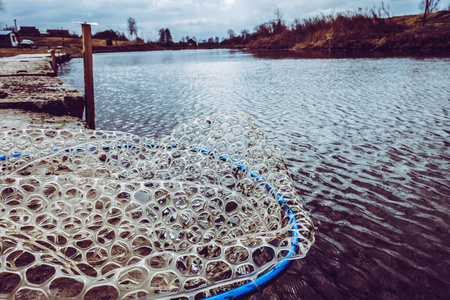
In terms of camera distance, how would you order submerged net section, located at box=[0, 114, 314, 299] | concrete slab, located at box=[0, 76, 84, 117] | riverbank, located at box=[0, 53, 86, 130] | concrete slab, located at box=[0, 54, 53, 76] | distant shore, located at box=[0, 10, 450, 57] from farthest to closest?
distant shore, located at box=[0, 10, 450, 57] < concrete slab, located at box=[0, 54, 53, 76] < concrete slab, located at box=[0, 76, 84, 117] < riverbank, located at box=[0, 53, 86, 130] < submerged net section, located at box=[0, 114, 314, 299]

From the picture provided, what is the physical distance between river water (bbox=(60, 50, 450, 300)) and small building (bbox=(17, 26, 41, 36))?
11958 cm

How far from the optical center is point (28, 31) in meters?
110

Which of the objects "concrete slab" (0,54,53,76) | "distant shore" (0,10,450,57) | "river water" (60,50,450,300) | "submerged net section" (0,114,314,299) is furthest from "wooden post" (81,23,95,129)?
"distant shore" (0,10,450,57)

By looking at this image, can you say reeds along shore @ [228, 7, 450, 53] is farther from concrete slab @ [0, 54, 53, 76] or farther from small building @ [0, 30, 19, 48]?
small building @ [0, 30, 19, 48]

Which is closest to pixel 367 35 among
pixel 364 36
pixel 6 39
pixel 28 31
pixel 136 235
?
pixel 364 36

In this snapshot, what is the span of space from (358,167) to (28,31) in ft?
445

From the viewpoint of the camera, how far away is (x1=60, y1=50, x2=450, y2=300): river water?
3.39m

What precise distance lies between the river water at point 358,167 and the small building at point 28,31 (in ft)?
392

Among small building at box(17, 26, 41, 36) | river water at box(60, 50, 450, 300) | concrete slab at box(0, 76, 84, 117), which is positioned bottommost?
river water at box(60, 50, 450, 300)

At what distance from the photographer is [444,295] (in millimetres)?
3082

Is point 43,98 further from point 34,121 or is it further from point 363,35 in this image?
point 363,35

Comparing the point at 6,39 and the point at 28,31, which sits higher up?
the point at 28,31

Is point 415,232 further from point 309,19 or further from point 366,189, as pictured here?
point 309,19

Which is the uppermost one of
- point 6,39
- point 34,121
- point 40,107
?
point 6,39
